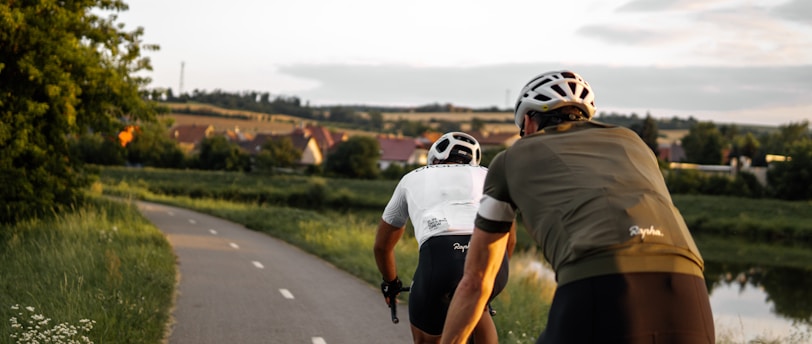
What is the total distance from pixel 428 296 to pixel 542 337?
1628mm

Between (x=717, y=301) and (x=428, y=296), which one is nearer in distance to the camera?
(x=428, y=296)

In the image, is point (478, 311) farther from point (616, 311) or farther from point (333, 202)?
point (333, 202)

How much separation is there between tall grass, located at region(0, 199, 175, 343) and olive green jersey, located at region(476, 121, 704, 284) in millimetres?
5142

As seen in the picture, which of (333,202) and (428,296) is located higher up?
(428,296)

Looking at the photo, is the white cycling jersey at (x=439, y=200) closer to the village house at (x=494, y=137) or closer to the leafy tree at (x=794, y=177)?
the leafy tree at (x=794, y=177)

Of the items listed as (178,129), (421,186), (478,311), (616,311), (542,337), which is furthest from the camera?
(178,129)

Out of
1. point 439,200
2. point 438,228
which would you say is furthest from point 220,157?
point 438,228

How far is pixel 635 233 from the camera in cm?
237

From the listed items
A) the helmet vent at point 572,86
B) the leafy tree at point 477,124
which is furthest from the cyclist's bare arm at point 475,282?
the leafy tree at point 477,124

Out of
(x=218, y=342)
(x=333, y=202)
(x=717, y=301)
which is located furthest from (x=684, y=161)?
(x=218, y=342)

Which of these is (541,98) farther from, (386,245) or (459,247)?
(386,245)

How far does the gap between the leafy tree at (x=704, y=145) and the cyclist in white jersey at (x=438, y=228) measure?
11166 centimetres

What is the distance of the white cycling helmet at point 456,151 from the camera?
4641 mm

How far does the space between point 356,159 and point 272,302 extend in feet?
240
